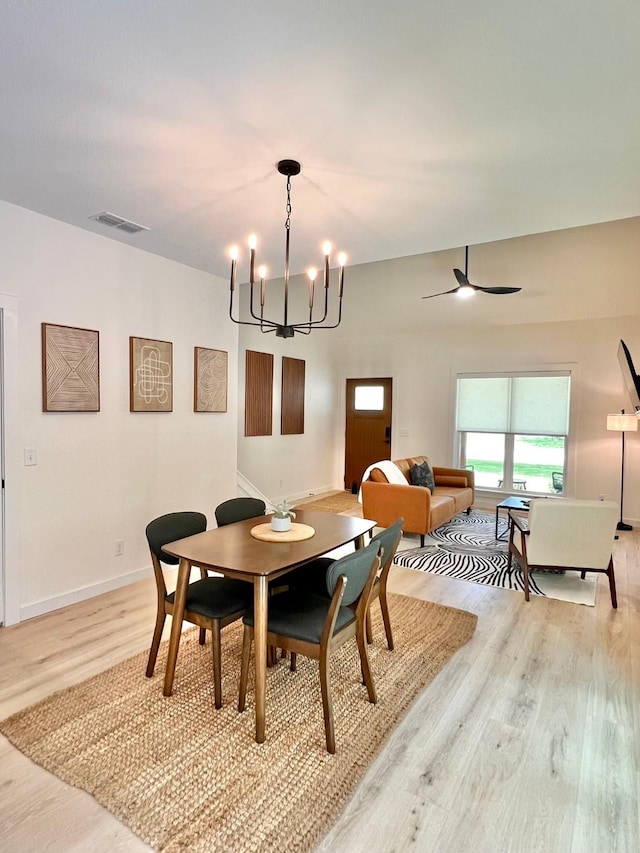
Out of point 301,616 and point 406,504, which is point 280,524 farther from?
point 406,504

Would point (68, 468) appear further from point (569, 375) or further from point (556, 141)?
point (569, 375)

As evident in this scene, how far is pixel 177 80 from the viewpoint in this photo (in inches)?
68.4

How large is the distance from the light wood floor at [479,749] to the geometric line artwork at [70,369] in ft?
4.86

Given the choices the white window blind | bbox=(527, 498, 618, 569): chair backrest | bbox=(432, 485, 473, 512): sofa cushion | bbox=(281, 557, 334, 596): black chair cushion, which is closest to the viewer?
bbox=(281, 557, 334, 596): black chair cushion

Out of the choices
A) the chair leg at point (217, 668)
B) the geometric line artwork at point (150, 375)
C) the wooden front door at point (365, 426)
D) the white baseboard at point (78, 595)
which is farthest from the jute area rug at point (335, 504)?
the chair leg at point (217, 668)

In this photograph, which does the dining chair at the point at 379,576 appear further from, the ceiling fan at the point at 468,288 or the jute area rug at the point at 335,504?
the jute area rug at the point at 335,504

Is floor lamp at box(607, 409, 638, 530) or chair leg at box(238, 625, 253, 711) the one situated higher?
floor lamp at box(607, 409, 638, 530)

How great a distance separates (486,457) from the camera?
286 inches

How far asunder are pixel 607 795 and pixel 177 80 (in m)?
3.17

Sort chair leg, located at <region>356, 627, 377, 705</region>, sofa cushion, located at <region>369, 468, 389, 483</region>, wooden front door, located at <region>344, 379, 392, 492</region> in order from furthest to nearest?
wooden front door, located at <region>344, 379, 392, 492</region> → sofa cushion, located at <region>369, 468, 389, 483</region> → chair leg, located at <region>356, 627, 377, 705</region>

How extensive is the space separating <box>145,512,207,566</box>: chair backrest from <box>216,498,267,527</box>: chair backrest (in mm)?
270

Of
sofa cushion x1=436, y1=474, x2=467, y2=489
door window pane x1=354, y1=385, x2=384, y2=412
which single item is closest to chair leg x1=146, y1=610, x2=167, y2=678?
sofa cushion x1=436, y1=474, x2=467, y2=489

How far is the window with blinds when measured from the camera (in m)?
6.66

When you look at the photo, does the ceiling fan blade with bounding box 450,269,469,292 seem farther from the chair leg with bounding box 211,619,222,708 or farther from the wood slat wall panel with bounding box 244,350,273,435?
the chair leg with bounding box 211,619,222,708
